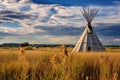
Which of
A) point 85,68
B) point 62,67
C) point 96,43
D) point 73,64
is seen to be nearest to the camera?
point 62,67

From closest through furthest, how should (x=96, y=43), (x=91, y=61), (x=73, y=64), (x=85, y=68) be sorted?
1. (x=73, y=64)
2. (x=85, y=68)
3. (x=91, y=61)
4. (x=96, y=43)

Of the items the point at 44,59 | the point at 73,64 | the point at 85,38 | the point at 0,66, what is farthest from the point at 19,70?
the point at 85,38

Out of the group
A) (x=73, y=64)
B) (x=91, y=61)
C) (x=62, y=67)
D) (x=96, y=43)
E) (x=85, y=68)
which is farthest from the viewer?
(x=96, y=43)

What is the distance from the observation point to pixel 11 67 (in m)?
7.23

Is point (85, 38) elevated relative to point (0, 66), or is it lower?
lower

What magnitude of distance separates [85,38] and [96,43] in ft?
3.23

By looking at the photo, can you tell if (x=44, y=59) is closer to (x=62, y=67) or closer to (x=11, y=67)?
(x=11, y=67)

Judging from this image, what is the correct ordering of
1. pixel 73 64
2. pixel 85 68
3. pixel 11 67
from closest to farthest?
1. pixel 73 64
2. pixel 11 67
3. pixel 85 68

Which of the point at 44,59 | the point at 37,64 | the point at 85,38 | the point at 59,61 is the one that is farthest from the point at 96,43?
the point at 59,61

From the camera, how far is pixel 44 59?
31.4ft

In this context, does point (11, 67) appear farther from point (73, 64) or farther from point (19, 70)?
point (73, 64)

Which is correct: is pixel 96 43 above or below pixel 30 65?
below

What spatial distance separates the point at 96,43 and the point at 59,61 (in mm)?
20593

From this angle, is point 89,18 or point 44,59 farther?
point 89,18
